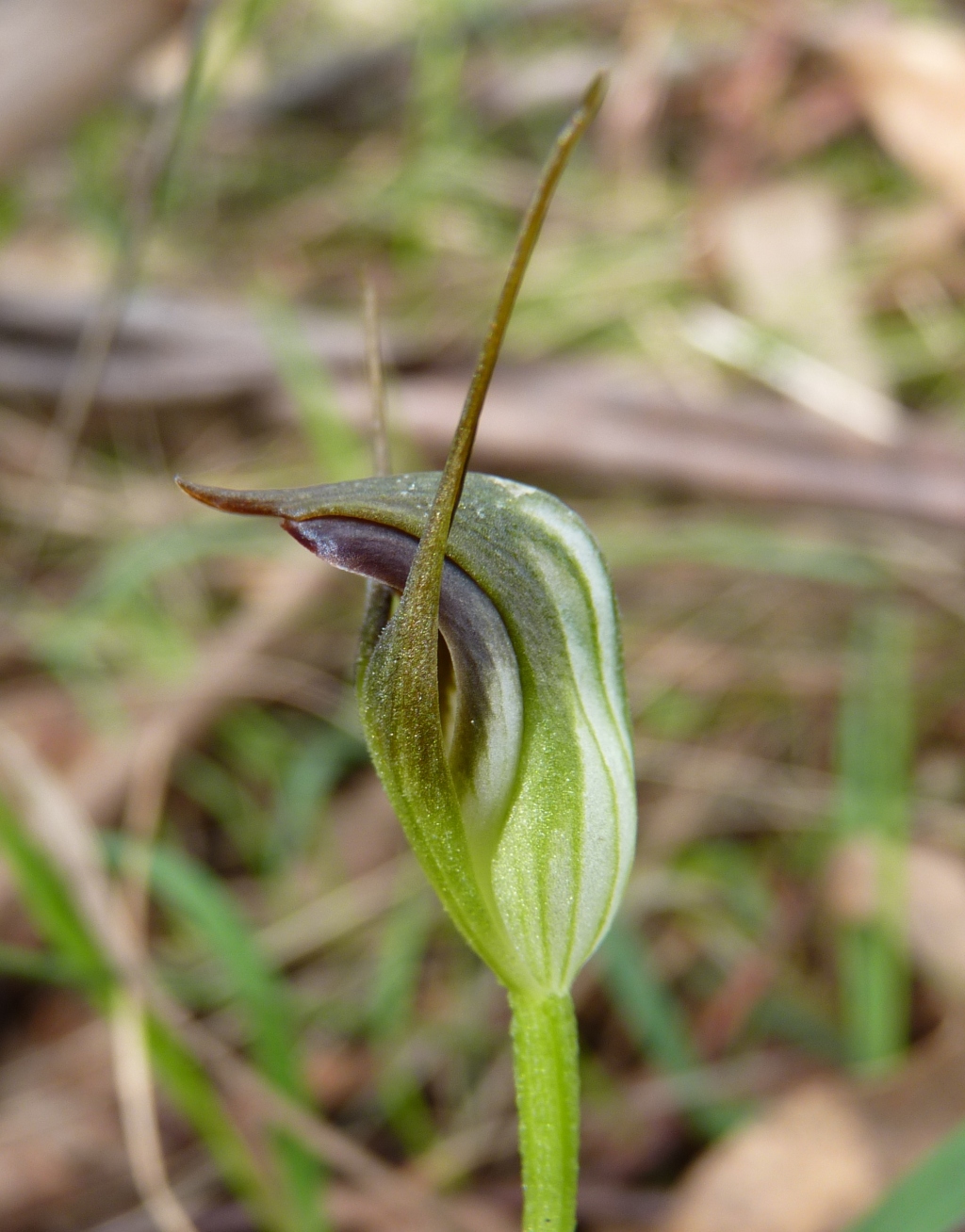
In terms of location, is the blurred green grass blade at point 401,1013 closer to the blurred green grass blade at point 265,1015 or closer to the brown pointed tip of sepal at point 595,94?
the blurred green grass blade at point 265,1015

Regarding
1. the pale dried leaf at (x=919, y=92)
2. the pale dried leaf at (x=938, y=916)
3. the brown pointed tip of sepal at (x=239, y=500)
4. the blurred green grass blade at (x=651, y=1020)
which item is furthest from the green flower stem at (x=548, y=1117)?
the pale dried leaf at (x=919, y=92)

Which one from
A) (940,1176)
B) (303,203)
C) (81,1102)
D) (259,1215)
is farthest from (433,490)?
(303,203)

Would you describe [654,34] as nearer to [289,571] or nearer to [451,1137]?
[289,571]

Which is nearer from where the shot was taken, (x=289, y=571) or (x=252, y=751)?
(x=252, y=751)

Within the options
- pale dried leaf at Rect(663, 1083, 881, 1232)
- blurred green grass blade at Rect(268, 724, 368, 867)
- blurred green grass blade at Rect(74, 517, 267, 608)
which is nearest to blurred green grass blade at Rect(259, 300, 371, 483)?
blurred green grass blade at Rect(74, 517, 267, 608)

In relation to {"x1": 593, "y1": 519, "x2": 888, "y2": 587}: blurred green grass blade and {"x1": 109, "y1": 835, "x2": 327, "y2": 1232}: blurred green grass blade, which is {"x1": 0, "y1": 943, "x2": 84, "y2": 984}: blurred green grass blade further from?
{"x1": 593, "y1": 519, "x2": 888, "y2": 587}: blurred green grass blade
